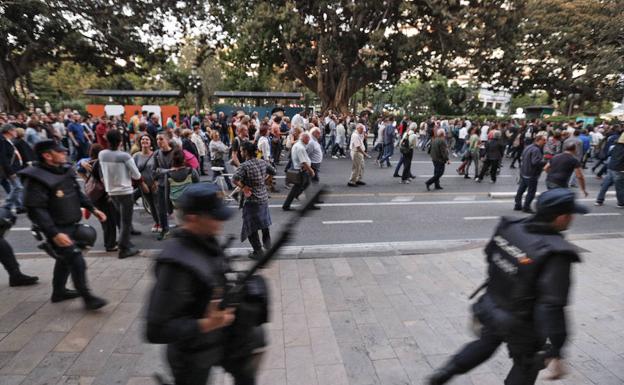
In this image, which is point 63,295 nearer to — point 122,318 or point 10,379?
point 122,318

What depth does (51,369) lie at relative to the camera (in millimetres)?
3154

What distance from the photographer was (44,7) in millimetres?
19672

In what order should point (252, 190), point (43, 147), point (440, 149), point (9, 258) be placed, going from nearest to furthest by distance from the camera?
point (43, 147)
point (9, 258)
point (252, 190)
point (440, 149)

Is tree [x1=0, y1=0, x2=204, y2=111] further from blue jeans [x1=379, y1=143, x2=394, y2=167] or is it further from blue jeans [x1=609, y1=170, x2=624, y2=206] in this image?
blue jeans [x1=609, y1=170, x2=624, y2=206]

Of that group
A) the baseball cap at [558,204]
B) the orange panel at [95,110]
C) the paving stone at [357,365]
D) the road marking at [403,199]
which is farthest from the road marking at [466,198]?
the orange panel at [95,110]

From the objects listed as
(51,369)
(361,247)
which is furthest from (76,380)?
(361,247)

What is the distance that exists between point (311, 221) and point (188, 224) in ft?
19.0

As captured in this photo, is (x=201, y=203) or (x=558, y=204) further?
(x=558, y=204)

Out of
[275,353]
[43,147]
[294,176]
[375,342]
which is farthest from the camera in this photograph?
[294,176]

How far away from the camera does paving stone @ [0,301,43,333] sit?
148 inches

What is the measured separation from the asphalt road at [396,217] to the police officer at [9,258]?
117 centimetres

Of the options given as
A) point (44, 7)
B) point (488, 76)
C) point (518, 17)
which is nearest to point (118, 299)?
point (44, 7)

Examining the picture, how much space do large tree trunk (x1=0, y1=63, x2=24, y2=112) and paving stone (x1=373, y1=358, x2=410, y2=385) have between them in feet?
89.3

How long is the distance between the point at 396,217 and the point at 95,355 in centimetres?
603
